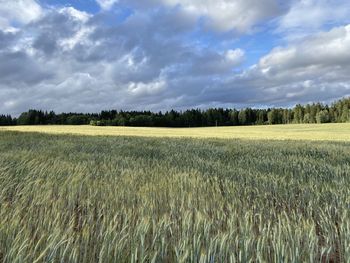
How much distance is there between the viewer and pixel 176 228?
14.5ft

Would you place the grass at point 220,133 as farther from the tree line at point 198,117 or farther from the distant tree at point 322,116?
the distant tree at point 322,116

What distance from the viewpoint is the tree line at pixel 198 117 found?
104125 mm

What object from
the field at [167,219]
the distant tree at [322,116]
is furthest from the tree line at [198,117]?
the field at [167,219]

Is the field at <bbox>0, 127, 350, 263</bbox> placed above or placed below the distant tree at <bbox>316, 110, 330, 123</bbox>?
above

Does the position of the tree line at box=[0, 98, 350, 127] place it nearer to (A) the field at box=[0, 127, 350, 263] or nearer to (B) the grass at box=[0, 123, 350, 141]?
(B) the grass at box=[0, 123, 350, 141]

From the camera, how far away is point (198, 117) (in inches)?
4715

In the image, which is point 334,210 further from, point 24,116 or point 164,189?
point 24,116

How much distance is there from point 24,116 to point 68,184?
11127cm

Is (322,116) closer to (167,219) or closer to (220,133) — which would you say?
(220,133)

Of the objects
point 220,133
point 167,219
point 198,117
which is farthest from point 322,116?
point 167,219

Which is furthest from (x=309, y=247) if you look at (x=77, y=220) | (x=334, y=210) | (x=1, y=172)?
(x=1, y=172)

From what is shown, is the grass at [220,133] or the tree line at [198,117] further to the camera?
the tree line at [198,117]

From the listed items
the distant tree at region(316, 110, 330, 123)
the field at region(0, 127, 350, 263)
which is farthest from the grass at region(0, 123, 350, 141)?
the distant tree at region(316, 110, 330, 123)

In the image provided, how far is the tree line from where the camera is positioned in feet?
342
